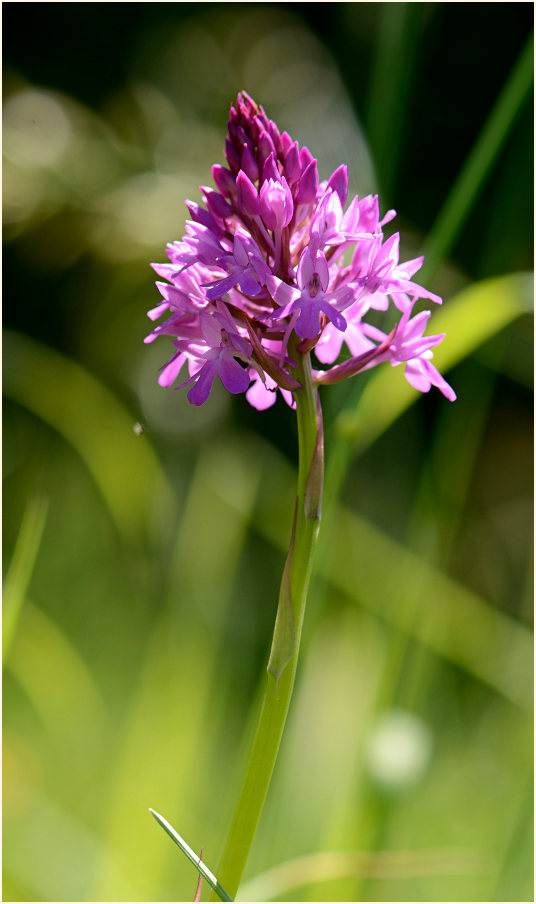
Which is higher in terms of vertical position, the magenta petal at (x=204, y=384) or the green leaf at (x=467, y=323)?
the green leaf at (x=467, y=323)

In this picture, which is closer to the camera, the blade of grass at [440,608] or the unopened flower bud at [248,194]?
the unopened flower bud at [248,194]

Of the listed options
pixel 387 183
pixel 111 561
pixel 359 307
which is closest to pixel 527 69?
pixel 387 183

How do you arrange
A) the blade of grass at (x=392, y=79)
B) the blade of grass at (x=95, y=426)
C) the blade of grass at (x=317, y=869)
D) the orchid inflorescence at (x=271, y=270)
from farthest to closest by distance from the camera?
the blade of grass at (x=95, y=426), the blade of grass at (x=392, y=79), the blade of grass at (x=317, y=869), the orchid inflorescence at (x=271, y=270)

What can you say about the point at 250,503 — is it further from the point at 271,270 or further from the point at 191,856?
the point at 191,856

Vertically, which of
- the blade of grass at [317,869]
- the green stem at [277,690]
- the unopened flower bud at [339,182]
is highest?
the unopened flower bud at [339,182]

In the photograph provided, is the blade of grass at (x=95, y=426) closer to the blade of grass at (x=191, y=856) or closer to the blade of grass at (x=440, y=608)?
the blade of grass at (x=440, y=608)

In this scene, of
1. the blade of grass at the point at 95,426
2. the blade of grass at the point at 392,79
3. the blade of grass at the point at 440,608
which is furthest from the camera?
the blade of grass at the point at 95,426

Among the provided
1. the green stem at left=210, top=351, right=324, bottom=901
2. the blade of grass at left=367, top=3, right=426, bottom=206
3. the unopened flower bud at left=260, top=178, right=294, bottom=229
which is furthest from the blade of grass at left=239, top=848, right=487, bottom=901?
the blade of grass at left=367, top=3, right=426, bottom=206

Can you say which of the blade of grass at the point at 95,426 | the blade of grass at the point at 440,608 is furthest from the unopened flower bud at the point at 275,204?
the blade of grass at the point at 95,426
